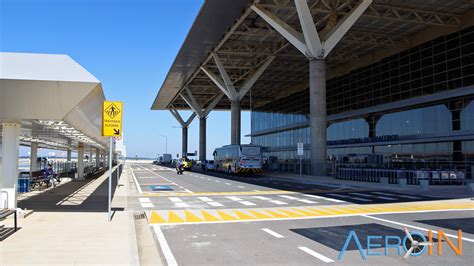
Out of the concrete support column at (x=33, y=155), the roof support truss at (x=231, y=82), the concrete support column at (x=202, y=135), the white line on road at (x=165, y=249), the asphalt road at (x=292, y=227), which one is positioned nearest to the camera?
the white line on road at (x=165, y=249)

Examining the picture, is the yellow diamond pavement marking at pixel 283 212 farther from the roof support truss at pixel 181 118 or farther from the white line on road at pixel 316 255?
the roof support truss at pixel 181 118

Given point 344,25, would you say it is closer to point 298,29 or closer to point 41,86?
point 298,29

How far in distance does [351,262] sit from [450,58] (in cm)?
4109

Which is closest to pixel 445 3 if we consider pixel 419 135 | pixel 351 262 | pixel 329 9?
pixel 329 9

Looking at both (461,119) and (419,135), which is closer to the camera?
(461,119)

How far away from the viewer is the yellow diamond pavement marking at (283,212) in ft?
45.0

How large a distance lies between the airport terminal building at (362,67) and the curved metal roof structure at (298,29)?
0.43 feet

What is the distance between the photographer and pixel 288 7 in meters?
41.1

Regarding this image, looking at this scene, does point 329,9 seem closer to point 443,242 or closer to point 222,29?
point 222,29

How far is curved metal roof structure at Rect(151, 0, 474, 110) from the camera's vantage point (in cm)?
4066

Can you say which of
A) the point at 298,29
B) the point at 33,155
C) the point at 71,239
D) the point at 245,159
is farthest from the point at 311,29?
the point at 71,239

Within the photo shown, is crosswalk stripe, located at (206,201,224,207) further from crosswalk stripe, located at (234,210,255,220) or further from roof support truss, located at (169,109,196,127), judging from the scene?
roof support truss, located at (169,109,196,127)

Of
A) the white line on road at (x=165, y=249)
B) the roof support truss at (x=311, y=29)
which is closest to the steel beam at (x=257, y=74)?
the roof support truss at (x=311, y=29)

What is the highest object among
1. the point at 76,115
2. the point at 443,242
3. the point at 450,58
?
the point at 450,58
